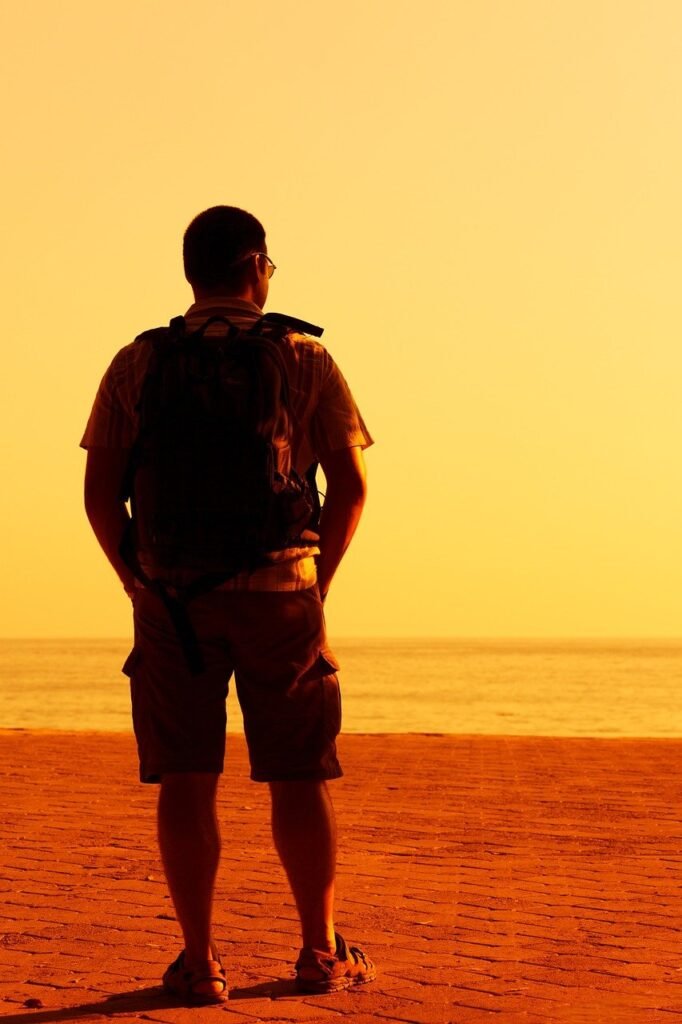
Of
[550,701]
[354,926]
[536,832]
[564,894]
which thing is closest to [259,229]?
[354,926]

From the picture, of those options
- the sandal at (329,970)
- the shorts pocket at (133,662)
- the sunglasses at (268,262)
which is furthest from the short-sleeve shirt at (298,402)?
Answer: the sandal at (329,970)

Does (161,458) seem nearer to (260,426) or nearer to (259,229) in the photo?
(260,426)

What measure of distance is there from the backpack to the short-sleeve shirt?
0.06 m

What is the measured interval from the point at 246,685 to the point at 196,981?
0.78 meters

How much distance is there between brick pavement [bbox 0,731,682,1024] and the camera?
12.8 feet

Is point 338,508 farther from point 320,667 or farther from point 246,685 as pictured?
point 246,685

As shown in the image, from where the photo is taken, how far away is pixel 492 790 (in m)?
9.01

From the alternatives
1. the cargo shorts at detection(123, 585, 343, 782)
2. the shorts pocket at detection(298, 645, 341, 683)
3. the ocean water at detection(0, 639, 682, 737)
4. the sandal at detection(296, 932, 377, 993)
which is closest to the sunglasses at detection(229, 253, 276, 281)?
the cargo shorts at detection(123, 585, 343, 782)

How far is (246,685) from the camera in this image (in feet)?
12.8

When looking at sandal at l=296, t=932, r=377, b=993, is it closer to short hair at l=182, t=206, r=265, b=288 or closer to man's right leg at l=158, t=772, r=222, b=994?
man's right leg at l=158, t=772, r=222, b=994

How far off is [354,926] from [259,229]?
2.35 m

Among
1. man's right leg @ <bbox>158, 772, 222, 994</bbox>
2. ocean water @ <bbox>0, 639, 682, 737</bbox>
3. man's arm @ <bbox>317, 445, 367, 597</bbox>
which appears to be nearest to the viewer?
man's right leg @ <bbox>158, 772, 222, 994</bbox>

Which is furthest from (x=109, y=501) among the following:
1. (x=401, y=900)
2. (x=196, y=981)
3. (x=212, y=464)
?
(x=401, y=900)

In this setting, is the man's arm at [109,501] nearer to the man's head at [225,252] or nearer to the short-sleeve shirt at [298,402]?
the short-sleeve shirt at [298,402]
